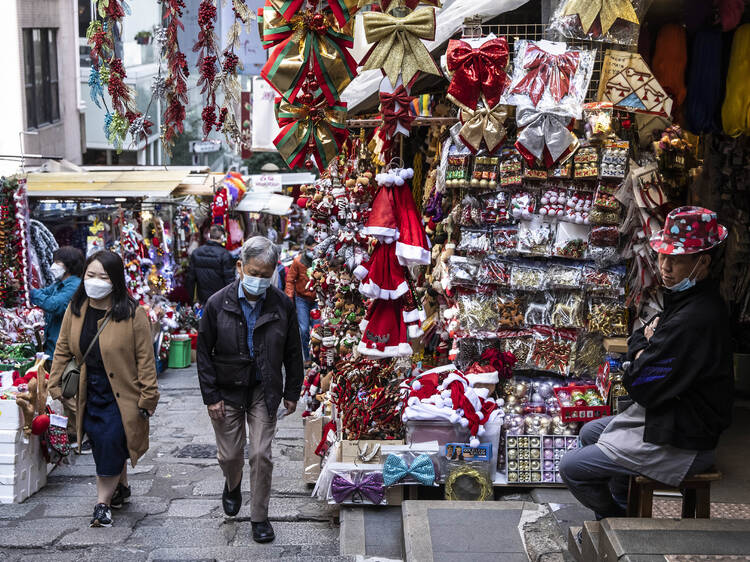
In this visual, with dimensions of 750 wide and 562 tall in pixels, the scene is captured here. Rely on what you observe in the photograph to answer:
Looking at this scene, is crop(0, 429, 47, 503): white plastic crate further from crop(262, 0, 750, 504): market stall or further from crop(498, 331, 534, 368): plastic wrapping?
crop(498, 331, 534, 368): plastic wrapping

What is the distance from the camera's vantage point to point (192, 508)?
5.91m

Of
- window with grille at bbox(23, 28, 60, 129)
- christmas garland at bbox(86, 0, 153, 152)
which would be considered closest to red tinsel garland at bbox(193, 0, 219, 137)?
christmas garland at bbox(86, 0, 153, 152)

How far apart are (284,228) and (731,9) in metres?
17.4

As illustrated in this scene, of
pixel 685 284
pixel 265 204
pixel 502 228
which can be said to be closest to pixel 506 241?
pixel 502 228

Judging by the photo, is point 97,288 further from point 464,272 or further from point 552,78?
point 552,78

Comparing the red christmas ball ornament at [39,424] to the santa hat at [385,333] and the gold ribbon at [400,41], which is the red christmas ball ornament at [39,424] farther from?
the gold ribbon at [400,41]

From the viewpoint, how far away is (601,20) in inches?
209

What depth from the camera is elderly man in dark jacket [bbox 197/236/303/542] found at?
5.09m

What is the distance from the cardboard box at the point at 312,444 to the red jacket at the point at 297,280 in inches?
167

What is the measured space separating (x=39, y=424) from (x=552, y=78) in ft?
14.5

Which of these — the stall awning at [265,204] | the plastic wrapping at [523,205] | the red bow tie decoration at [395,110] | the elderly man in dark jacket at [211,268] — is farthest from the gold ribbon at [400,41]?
the stall awning at [265,204]

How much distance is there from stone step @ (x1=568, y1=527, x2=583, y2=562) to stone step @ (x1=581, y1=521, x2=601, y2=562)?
69 mm

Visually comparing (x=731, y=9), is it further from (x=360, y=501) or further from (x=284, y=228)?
(x=284, y=228)

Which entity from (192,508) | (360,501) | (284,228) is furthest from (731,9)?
(284,228)
